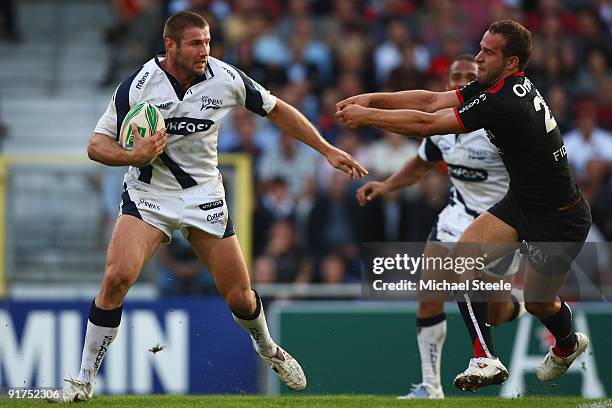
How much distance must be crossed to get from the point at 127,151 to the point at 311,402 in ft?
8.24

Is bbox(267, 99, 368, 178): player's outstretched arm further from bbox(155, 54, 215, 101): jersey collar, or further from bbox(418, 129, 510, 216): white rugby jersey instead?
bbox(418, 129, 510, 216): white rugby jersey

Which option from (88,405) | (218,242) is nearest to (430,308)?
(218,242)

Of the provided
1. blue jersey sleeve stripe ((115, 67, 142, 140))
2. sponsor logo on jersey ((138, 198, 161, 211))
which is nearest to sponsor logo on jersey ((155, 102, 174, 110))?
blue jersey sleeve stripe ((115, 67, 142, 140))

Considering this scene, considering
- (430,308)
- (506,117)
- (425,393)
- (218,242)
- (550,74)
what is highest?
(550,74)

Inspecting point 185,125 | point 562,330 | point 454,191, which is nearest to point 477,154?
point 454,191

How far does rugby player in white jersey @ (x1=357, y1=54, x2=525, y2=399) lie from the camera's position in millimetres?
10555

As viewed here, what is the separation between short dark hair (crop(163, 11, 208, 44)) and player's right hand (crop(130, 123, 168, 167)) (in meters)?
0.77

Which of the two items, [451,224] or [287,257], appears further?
Answer: [287,257]

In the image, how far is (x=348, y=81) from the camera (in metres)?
16.8

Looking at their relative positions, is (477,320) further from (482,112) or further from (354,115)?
(354,115)

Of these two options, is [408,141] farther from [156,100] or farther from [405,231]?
[156,100]

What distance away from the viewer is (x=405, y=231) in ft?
49.7

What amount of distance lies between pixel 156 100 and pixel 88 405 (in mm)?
2286

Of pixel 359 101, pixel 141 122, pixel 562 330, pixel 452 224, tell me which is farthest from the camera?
pixel 452 224
